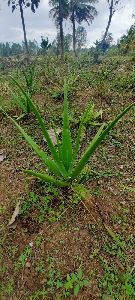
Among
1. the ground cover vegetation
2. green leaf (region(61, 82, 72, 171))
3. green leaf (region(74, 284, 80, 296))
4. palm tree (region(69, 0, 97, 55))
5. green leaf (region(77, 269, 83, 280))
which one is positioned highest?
palm tree (region(69, 0, 97, 55))

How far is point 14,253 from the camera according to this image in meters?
2.60

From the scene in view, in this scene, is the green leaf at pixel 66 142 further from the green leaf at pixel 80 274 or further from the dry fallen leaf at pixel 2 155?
the dry fallen leaf at pixel 2 155

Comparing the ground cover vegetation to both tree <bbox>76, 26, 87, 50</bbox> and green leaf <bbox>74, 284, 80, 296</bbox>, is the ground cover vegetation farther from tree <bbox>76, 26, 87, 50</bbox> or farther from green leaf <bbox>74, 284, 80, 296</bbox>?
tree <bbox>76, 26, 87, 50</bbox>

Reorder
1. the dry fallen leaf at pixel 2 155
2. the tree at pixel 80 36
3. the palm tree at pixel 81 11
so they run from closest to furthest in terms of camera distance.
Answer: the dry fallen leaf at pixel 2 155
the palm tree at pixel 81 11
the tree at pixel 80 36

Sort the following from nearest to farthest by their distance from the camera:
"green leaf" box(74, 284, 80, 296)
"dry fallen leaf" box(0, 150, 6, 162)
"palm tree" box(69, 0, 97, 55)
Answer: "green leaf" box(74, 284, 80, 296) < "dry fallen leaf" box(0, 150, 6, 162) < "palm tree" box(69, 0, 97, 55)

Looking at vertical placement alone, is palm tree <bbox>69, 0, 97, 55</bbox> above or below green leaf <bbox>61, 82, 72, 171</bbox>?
above

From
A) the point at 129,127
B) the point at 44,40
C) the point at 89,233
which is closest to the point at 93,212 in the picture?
the point at 89,233

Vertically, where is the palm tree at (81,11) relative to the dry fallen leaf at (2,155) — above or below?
above

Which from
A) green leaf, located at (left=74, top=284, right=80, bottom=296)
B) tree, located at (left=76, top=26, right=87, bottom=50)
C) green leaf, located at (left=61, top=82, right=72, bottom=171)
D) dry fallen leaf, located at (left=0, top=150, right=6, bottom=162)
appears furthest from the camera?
tree, located at (left=76, top=26, right=87, bottom=50)

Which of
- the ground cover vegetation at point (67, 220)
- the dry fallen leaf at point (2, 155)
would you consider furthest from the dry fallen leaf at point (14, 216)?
the dry fallen leaf at point (2, 155)

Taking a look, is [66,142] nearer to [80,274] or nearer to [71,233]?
[71,233]

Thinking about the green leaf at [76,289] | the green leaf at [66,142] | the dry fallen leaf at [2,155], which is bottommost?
the green leaf at [76,289]

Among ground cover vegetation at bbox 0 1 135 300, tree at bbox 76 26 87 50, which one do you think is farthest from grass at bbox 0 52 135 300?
tree at bbox 76 26 87 50

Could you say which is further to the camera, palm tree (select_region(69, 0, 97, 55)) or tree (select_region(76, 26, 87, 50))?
tree (select_region(76, 26, 87, 50))
